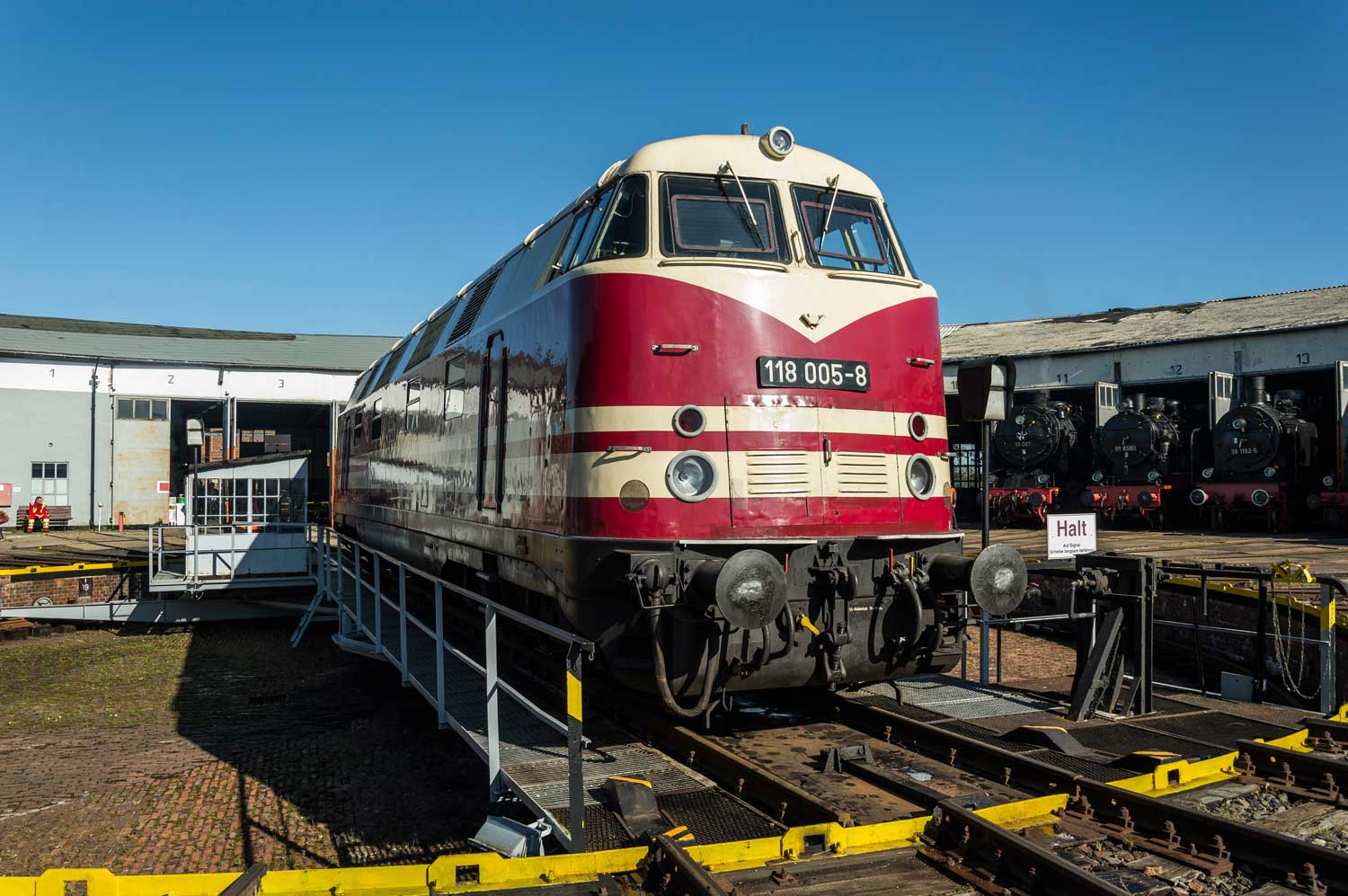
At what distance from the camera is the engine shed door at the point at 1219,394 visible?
31984 millimetres

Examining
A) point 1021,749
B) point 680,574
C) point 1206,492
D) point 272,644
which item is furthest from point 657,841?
point 1206,492

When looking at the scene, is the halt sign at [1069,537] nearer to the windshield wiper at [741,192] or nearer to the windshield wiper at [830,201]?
the windshield wiper at [830,201]

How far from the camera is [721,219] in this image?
7387 mm

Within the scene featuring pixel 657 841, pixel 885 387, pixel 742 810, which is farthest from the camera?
pixel 885 387

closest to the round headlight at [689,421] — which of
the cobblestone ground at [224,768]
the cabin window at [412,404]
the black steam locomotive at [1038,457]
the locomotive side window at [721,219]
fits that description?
the locomotive side window at [721,219]

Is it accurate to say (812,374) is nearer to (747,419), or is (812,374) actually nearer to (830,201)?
(747,419)

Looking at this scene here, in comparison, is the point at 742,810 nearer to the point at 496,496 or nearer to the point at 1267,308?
the point at 496,496

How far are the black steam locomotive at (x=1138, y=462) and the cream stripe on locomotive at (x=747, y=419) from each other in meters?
27.9

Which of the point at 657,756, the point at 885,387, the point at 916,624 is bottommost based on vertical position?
the point at 657,756

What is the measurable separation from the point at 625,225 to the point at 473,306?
3902 millimetres

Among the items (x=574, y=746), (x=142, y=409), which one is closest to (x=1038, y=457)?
(x=574, y=746)

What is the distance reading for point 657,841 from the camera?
4.80m

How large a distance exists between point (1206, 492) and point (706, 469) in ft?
96.2

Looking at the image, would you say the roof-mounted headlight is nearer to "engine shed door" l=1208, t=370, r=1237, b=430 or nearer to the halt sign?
the halt sign
